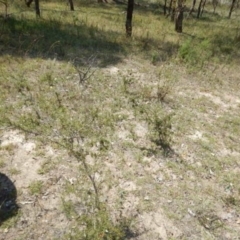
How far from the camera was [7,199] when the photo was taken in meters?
3.71

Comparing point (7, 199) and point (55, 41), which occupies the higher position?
point (55, 41)

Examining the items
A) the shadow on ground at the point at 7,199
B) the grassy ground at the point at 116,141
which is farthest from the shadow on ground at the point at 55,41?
the shadow on ground at the point at 7,199

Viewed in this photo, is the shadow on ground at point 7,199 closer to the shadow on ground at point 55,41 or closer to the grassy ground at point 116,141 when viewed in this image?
the grassy ground at point 116,141

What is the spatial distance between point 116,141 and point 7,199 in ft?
6.65

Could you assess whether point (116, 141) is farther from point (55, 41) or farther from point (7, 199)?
point (55, 41)

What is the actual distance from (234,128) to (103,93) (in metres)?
2.92

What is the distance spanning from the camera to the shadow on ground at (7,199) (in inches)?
139

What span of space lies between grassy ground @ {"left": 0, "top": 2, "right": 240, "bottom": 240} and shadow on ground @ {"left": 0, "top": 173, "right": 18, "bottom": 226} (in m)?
0.07

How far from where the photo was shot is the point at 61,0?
1912 cm

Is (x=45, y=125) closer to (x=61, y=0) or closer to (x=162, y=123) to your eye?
(x=162, y=123)

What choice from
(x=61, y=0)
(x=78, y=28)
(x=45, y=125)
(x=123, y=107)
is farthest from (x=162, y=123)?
(x=61, y=0)

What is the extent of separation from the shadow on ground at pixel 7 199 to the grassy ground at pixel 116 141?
7cm

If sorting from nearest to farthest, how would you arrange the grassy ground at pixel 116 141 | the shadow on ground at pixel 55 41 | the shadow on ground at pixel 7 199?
1. the shadow on ground at pixel 7 199
2. the grassy ground at pixel 116 141
3. the shadow on ground at pixel 55 41

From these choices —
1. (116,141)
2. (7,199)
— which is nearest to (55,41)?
(116,141)
